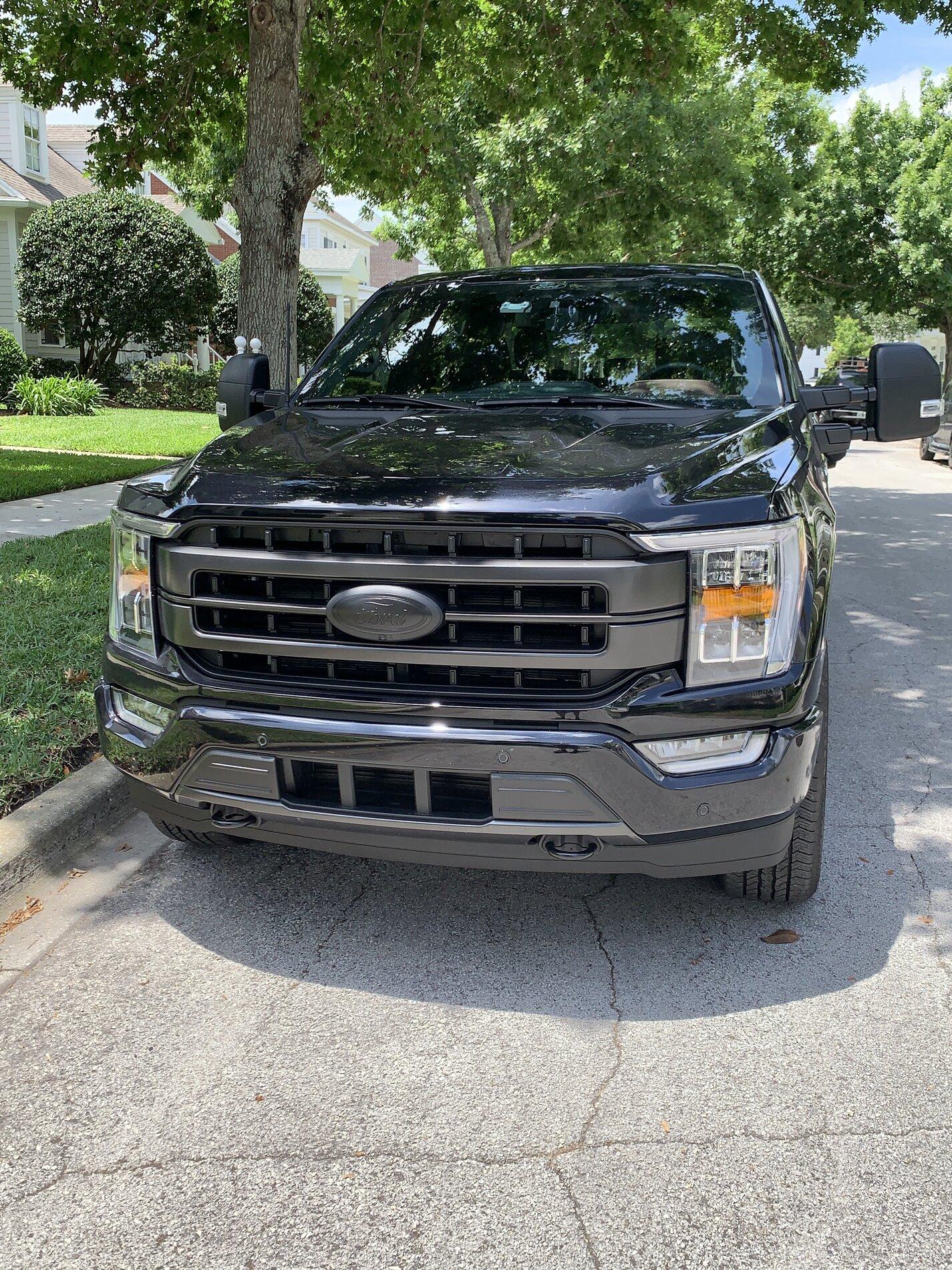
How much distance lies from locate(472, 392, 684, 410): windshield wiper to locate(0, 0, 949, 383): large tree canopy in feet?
20.8

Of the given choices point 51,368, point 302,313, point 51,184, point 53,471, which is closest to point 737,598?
point 53,471

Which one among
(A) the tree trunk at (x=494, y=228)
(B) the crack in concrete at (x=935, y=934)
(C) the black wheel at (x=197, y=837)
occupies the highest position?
(A) the tree trunk at (x=494, y=228)

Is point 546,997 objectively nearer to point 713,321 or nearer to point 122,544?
point 122,544

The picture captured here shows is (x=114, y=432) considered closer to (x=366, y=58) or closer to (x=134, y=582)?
(x=366, y=58)

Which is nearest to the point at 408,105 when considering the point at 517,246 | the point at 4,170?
the point at 517,246

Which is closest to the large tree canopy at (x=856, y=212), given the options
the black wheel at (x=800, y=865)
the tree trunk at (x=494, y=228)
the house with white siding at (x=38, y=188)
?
the tree trunk at (x=494, y=228)

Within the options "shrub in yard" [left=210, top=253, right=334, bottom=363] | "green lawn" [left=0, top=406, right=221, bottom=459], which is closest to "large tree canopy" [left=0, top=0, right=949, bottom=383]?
"green lawn" [left=0, top=406, right=221, bottom=459]

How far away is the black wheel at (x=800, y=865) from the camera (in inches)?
127

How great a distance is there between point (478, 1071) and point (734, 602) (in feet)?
4.20

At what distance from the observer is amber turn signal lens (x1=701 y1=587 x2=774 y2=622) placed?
275cm

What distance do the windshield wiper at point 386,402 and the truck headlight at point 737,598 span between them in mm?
1412

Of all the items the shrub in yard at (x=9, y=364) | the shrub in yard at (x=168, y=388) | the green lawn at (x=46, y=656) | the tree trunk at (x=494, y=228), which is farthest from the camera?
the shrub in yard at (x=168, y=388)

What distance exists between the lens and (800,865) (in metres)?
3.31

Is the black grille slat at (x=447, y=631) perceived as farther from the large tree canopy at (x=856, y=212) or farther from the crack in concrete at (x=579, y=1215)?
the large tree canopy at (x=856, y=212)
